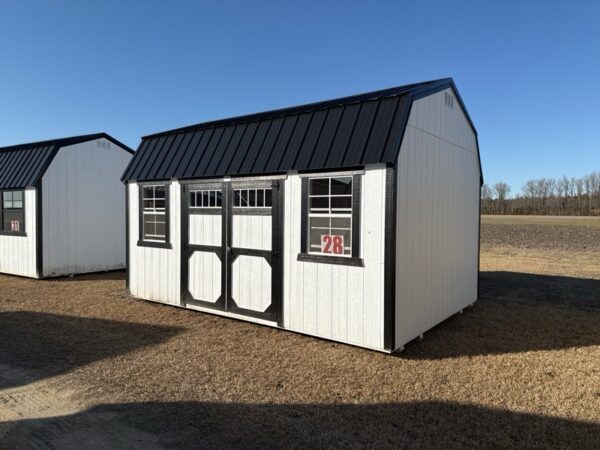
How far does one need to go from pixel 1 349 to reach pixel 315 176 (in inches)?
191

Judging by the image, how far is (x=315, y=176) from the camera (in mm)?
5785

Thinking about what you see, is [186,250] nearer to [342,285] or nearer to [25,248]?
[342,285]

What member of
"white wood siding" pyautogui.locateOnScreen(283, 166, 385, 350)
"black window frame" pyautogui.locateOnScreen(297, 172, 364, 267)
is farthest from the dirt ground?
"black window frame" pyautogui.locateOnScreen(297, 172, 364, 267)

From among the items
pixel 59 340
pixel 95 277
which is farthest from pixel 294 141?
pixel 95 277

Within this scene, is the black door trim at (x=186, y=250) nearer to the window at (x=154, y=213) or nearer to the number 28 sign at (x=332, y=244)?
the window at (x=154, y=213)

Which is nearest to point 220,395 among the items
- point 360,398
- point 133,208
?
point 360,398

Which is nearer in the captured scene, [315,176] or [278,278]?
[315,176]

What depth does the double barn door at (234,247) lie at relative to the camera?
20.8 feet

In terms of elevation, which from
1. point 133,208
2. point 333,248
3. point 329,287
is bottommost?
point 329,287

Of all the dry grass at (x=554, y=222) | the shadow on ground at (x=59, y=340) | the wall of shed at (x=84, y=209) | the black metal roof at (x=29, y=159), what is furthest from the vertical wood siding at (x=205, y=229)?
the dry grass at (x=554, y=222)

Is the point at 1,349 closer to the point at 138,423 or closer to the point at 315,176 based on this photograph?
the point at 138,423

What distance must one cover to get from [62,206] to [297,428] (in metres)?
10.8

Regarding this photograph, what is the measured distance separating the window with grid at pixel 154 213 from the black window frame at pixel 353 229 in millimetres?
3363

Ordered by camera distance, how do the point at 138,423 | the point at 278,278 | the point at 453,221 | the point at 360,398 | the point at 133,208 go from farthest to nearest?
the point at 133,208
the point at 453,221
the point at 278,278
the point at 360,398
the point at 138,423
